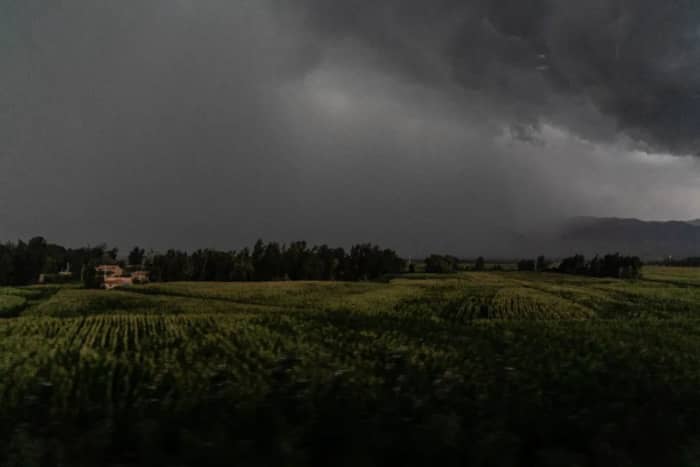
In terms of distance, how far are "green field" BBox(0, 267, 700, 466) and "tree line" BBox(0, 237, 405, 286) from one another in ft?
10.3

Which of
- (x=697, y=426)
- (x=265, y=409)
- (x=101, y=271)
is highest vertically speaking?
(x=101, y=271)

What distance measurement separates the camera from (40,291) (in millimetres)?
7039

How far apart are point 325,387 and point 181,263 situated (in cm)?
787

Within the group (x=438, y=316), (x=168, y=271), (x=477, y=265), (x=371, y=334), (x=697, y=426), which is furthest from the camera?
(x=477, y=265)

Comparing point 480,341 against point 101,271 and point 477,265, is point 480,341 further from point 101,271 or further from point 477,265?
point 477,265

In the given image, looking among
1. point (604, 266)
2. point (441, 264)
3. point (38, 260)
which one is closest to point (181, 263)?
point (38, 260)

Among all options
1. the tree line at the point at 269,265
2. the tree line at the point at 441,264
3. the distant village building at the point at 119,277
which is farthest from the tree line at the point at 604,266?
the distant village building at the point at 119,277

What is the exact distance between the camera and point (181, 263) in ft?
33.2

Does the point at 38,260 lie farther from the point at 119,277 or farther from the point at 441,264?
the point at 441,264

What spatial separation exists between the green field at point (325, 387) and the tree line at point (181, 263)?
123 inches

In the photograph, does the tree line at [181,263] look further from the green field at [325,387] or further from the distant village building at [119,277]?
the green field at [325,387]

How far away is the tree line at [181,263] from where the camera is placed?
9.30 m

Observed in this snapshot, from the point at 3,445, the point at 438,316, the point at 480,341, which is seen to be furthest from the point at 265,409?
the point at 438,316

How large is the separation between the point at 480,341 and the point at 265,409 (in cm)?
305
